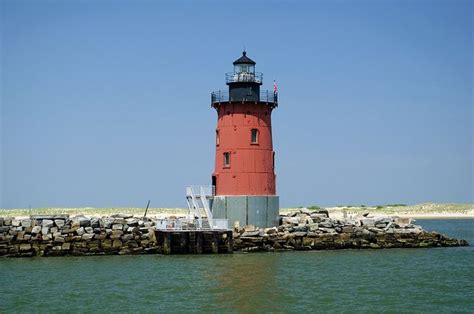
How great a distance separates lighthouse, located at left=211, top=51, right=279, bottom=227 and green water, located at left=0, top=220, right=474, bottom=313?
121 inches

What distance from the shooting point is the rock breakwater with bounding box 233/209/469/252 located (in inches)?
1507

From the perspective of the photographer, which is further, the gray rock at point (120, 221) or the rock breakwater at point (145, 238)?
the gray rock at point (120, 221)

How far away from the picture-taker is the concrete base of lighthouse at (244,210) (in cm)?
3922

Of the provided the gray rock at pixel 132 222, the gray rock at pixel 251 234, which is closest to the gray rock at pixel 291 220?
the gray rock at pixel 251 234

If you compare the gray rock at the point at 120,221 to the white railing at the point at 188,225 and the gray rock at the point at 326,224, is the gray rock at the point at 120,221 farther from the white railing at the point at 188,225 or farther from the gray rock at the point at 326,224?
the gray rock at the point at 326,224

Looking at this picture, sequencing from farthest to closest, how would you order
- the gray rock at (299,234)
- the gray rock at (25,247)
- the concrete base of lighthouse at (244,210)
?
the concrete base of lighthouse at (244,210), the gray rock at (299,234), the gray rock at (25,247)

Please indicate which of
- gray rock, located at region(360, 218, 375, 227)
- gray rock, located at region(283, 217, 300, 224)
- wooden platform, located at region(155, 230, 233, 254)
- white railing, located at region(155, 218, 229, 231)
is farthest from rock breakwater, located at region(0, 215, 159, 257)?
gray rock, located at region(360, 218, 375, 227)

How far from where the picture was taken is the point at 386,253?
38.2 meters

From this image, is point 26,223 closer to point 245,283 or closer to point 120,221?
point 120,221

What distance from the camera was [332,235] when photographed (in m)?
39.4

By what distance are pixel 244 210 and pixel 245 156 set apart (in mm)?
2641

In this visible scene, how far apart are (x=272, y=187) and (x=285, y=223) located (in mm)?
1893

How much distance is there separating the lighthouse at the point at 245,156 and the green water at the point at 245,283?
3072mm

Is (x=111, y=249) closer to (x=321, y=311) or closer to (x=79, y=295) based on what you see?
(x=79, y=295)
